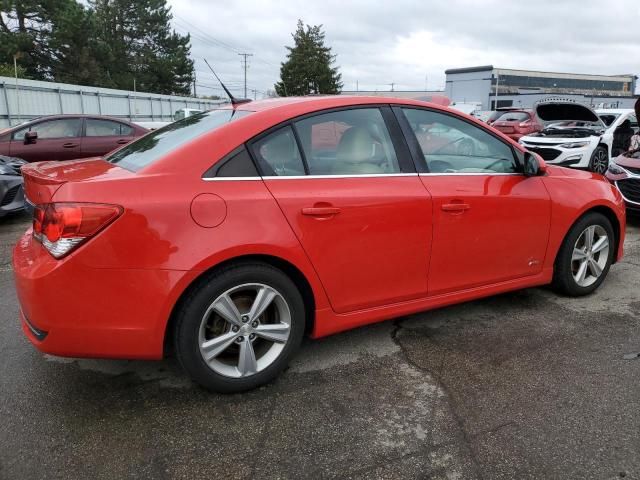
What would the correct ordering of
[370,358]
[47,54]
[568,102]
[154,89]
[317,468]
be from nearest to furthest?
[317,468], [370,358], [568,102], [47,54], [154,89]

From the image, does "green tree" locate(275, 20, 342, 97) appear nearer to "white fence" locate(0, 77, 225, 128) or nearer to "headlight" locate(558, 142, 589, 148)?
"white fence" locate(0, 77, 225, 128)

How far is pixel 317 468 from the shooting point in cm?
219

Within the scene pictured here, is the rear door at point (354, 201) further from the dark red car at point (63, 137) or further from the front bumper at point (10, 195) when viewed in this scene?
the dark red car at point (63, 137)

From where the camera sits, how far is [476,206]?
10.7ft

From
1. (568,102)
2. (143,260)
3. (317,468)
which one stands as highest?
(568,102)

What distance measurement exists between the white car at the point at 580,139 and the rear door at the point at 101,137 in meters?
8.30

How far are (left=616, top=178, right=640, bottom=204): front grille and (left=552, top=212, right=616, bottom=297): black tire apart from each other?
3114 mm

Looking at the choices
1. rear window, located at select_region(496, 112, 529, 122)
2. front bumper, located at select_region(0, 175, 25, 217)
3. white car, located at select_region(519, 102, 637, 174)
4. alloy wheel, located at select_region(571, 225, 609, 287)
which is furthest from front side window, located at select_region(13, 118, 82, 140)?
rear window, located at select_region(496, 112, 529, 122)

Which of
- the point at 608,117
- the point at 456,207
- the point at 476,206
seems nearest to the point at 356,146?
the point at 456,207

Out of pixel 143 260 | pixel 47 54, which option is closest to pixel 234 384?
pixel 143 260

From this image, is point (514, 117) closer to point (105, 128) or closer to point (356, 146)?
point (105, 128)

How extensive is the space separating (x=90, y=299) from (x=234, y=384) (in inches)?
32.8

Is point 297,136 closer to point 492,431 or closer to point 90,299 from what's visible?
point 90,299

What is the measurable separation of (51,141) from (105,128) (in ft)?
3.57
